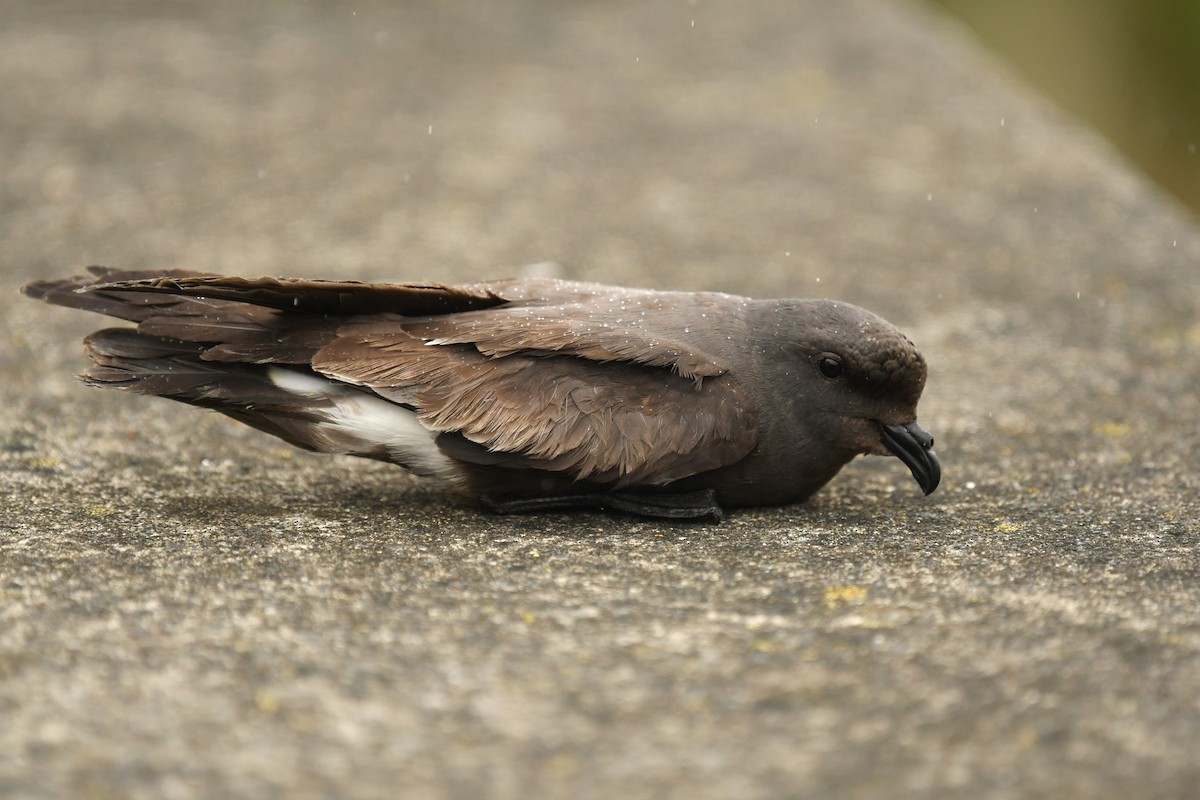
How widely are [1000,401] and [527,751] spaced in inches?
109

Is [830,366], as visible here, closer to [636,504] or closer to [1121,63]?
[636,504]

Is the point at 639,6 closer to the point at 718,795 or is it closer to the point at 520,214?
the point at 520,214

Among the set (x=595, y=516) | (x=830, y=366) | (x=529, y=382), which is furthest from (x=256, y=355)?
(x=830, y=366)

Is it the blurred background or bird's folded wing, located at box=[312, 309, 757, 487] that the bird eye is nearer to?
bird's folded wing, located at box=[312, 309, 757, 487]

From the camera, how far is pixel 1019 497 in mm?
3734

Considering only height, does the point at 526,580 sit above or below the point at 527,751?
above

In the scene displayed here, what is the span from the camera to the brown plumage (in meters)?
3.34

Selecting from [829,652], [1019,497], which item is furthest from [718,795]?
[1019,497]

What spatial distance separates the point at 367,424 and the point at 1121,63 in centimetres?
950

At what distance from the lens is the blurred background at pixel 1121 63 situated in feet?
33.8

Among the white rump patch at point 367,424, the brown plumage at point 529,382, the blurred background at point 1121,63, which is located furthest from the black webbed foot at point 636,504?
the blurred background at point 1121,63

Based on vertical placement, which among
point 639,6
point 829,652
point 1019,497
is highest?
point 639,6

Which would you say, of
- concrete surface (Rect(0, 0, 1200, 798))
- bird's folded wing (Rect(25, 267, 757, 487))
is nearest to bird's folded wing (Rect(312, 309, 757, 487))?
bird's folded wing (Rect(25, 267, 757, 487))

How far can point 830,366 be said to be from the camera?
3.55m
